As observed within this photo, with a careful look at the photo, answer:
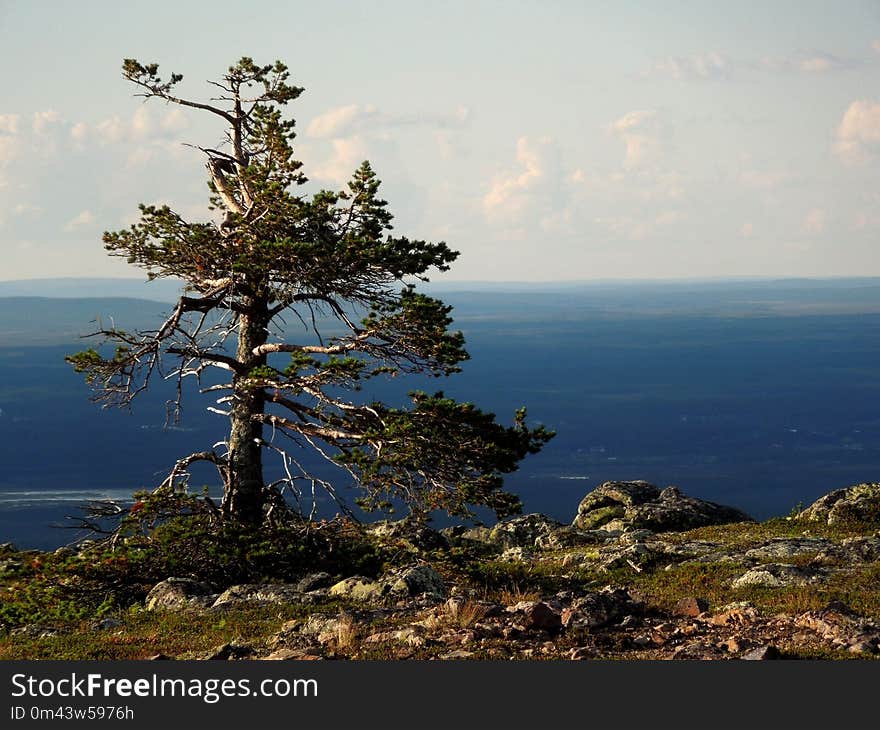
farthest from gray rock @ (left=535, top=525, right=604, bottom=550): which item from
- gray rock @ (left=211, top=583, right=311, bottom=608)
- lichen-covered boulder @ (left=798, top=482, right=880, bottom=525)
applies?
gray rock @ (left=211, top=583, right=311, bottom=608)

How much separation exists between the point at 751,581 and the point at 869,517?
11.7 metres

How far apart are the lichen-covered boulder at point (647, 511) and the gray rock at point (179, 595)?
16.8 meters

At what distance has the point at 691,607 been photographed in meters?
18.9

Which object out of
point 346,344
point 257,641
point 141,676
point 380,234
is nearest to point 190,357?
point 346,344

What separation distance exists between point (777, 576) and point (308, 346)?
12483 millimetres

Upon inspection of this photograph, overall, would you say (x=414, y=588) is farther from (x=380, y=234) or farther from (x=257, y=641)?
(x=380, y=234)

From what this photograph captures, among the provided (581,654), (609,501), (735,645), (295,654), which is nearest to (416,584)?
(295,654)

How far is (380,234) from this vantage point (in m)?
27.0

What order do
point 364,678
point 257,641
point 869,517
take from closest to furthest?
1. point 364,678
2. point 257,641
3. point 869,517

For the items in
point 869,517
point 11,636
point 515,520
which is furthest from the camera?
point 515,520

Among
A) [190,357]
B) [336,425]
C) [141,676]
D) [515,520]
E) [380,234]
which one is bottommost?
[515,520]

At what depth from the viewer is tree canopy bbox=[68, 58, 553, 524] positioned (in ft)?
83.6

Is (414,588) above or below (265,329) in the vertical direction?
below

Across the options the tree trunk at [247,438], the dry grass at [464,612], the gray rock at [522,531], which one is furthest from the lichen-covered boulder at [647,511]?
the dry grass at [464,612]
